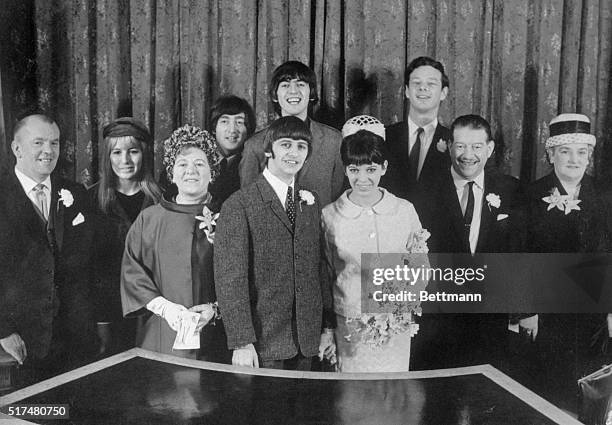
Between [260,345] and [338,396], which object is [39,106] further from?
[338,396]

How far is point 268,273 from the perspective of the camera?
8.64ft

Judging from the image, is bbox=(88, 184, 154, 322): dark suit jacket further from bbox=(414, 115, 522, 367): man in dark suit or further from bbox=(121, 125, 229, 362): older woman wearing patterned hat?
bbox=(414, 115, 522, 367): man in dark suit

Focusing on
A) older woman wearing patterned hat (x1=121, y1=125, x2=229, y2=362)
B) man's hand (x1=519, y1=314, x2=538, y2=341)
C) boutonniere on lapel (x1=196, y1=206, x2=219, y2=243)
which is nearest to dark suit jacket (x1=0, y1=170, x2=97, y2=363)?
older woman wearing patterned hat (x1=121, y1=125, x2=229, y2=362)

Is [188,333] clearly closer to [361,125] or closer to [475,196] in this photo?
[361,125]

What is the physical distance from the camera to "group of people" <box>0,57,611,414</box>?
8.71 ft

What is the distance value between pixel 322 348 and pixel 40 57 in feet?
A: 5.36

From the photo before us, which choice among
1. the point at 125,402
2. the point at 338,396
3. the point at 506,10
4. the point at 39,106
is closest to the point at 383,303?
the point at 338,396

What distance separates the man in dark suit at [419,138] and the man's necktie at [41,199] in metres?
1.37

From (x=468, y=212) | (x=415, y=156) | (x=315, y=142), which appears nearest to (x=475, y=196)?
(x=468, y=212)

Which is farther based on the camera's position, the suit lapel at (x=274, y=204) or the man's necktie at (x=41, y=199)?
the man's necktie at (x=41, y=199)

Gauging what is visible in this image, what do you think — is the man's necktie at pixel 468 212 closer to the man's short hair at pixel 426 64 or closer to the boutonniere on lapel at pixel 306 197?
the man's short hair at pixel 426 64

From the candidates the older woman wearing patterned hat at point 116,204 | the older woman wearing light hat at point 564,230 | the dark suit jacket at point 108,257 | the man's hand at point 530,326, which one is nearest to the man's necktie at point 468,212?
the older woman wearing light hat at point 564,230

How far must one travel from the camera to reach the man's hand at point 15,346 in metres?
2.75

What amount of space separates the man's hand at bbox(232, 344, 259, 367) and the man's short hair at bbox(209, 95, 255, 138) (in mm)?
846
